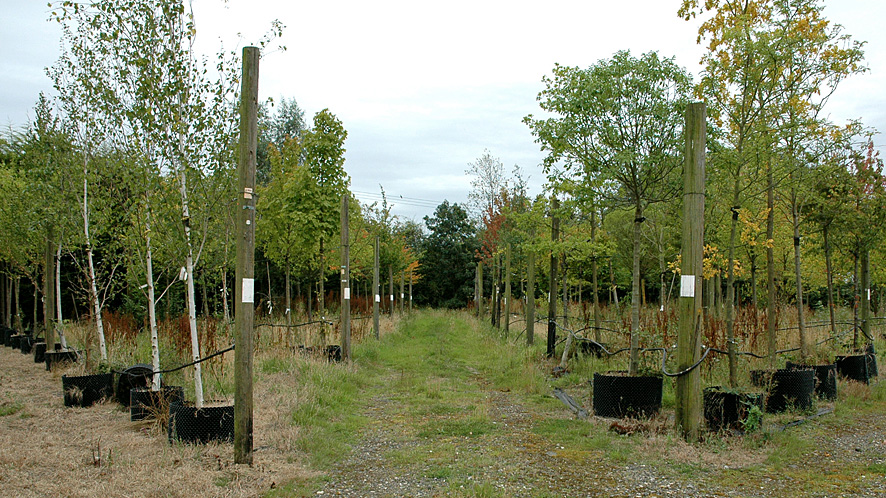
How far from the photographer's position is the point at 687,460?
512 cm

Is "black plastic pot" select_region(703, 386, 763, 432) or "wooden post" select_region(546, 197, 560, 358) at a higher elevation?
"wooden post" select_region(546, 197, 560, 358)

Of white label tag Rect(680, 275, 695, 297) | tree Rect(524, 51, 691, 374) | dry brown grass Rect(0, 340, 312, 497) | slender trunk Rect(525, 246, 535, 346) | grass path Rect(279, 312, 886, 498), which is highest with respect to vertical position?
tree Rect(524, 51, 691, 374)

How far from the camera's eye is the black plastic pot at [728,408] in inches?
230

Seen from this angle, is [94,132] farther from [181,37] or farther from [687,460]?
[687,460]

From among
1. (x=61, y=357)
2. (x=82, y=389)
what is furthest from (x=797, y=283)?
(x=61, y=357)

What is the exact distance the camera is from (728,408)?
5.92 metres

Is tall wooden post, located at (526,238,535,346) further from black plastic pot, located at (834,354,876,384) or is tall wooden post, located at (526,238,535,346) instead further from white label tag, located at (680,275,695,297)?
white label tag, located at (680,275,695,297)

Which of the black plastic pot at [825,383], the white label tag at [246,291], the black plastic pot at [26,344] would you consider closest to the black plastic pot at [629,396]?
the black plastic pot at [825,383]

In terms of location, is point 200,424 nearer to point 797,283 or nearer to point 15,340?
point 797,283

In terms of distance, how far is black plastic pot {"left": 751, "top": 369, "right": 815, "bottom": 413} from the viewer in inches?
267

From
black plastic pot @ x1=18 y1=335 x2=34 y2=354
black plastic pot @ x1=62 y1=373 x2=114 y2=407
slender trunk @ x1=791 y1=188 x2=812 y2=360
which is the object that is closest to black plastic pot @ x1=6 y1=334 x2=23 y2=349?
black plastic pot @ x1=18 y1=335 x2=34 y2=354

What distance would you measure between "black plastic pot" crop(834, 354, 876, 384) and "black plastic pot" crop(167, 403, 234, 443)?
828 centimetres

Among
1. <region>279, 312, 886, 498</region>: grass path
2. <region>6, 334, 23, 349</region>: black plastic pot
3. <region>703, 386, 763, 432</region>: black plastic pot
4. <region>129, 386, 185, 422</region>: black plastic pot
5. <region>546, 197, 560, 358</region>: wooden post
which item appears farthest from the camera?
<region>6, 334, 23, 349</region>: black plastic pot

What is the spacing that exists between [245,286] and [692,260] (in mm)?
4190
